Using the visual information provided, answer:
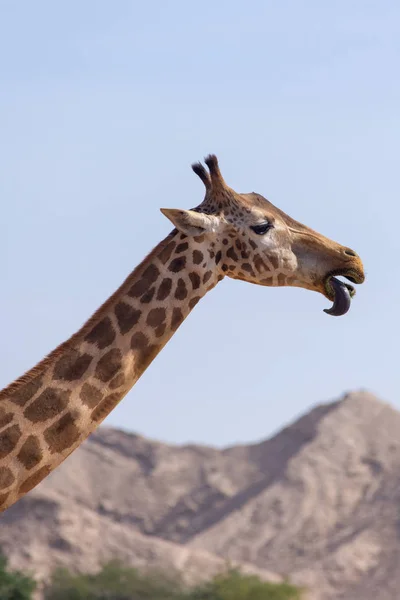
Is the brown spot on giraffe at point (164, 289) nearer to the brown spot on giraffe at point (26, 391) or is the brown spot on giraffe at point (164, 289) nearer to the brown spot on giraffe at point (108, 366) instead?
the brown spot on giraffe at point (108, 366)

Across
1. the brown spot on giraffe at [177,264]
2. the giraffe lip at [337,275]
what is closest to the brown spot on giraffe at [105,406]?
the brown spot on giraffe at [177,264]

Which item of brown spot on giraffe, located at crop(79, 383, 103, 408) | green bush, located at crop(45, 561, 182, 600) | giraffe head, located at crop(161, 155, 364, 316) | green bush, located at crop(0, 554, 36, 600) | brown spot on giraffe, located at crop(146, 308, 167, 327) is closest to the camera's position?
brown spot on giraffe, located at crop(79, 383, 103, 408)

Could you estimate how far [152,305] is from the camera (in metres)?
10.0

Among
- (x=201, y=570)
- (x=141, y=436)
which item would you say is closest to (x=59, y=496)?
(x=201, y=570)

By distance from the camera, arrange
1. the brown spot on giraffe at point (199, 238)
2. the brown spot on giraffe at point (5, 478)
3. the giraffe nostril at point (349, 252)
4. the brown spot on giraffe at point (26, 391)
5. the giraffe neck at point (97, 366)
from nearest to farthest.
→ the brown spot on giraffe at point (5, 478), the giraffe neck at point (97, 366), the brown spot on giraffe at point (26, 391), the brown spot on giraffe at point (199, 238), the giraffe nostril at point (349, 252)

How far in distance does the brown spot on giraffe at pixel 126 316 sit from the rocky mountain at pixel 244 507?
6381cm

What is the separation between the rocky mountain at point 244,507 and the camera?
76.4 m

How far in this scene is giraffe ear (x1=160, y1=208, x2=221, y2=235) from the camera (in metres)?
9.88

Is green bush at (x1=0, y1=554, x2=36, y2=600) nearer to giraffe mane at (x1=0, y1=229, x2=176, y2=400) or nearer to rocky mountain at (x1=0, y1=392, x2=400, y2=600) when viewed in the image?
rocky mountain at (x1=0, y1=392, x2=400, y2=600)

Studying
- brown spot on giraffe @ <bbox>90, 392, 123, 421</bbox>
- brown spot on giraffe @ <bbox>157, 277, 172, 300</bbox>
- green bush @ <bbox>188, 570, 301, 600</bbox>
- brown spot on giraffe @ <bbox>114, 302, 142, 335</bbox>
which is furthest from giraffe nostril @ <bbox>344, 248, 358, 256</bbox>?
green bush @ <bbox>188, 570, 301, 600</bbox>

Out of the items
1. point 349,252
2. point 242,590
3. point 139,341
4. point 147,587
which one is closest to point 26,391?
point 139,341

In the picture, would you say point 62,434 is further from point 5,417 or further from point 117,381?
point 117,381

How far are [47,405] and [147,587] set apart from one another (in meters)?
62.2

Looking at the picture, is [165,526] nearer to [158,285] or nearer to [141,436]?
[141,436]
